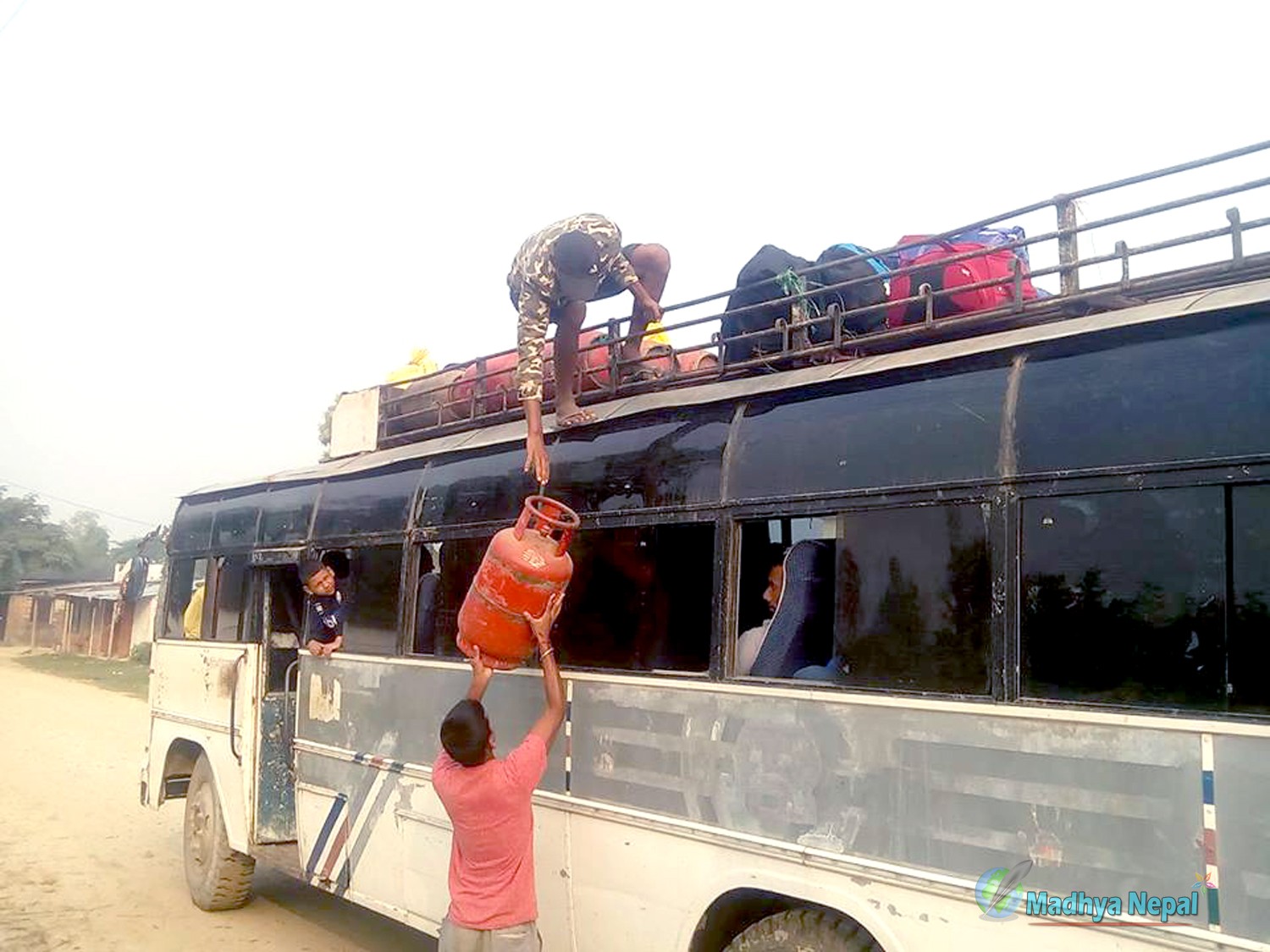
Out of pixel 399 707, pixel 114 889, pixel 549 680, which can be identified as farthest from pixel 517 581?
pixel 114 889

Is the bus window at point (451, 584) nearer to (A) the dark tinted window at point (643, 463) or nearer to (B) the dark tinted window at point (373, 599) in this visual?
(B) the dark tinted window at point (373, 599)

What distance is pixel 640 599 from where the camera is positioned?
435cm

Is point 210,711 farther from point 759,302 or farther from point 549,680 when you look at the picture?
point 759,302

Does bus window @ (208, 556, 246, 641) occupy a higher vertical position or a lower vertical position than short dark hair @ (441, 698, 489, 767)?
higher

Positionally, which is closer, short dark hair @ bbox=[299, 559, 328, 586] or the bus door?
short dark hair @ bbox=[299, 559, 328, 586]

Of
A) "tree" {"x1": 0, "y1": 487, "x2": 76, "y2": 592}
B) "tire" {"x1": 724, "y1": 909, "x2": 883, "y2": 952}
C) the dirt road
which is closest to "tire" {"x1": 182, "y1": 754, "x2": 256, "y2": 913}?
the dirt road

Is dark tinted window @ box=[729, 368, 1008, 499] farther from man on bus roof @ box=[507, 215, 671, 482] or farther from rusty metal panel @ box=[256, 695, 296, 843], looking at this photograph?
rusty metal panel @ box=[256, 695, 296, 843]

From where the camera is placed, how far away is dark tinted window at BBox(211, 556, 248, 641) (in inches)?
303

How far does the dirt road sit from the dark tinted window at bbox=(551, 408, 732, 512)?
12.6 feet

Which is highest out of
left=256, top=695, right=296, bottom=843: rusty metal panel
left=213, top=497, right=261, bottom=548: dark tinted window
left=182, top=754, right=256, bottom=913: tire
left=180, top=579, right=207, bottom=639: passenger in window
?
left=213, top=497, right=261, bottom=548: dark tinted window

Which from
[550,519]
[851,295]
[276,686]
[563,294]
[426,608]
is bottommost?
[276,686]

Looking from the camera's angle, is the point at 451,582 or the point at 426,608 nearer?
the point at 451,582

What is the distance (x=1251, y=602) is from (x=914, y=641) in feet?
3.14

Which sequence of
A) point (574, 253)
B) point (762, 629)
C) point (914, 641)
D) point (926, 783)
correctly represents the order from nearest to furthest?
point (926, 783)
point (914, 641)
point (762, 629)
point (574, 253)
